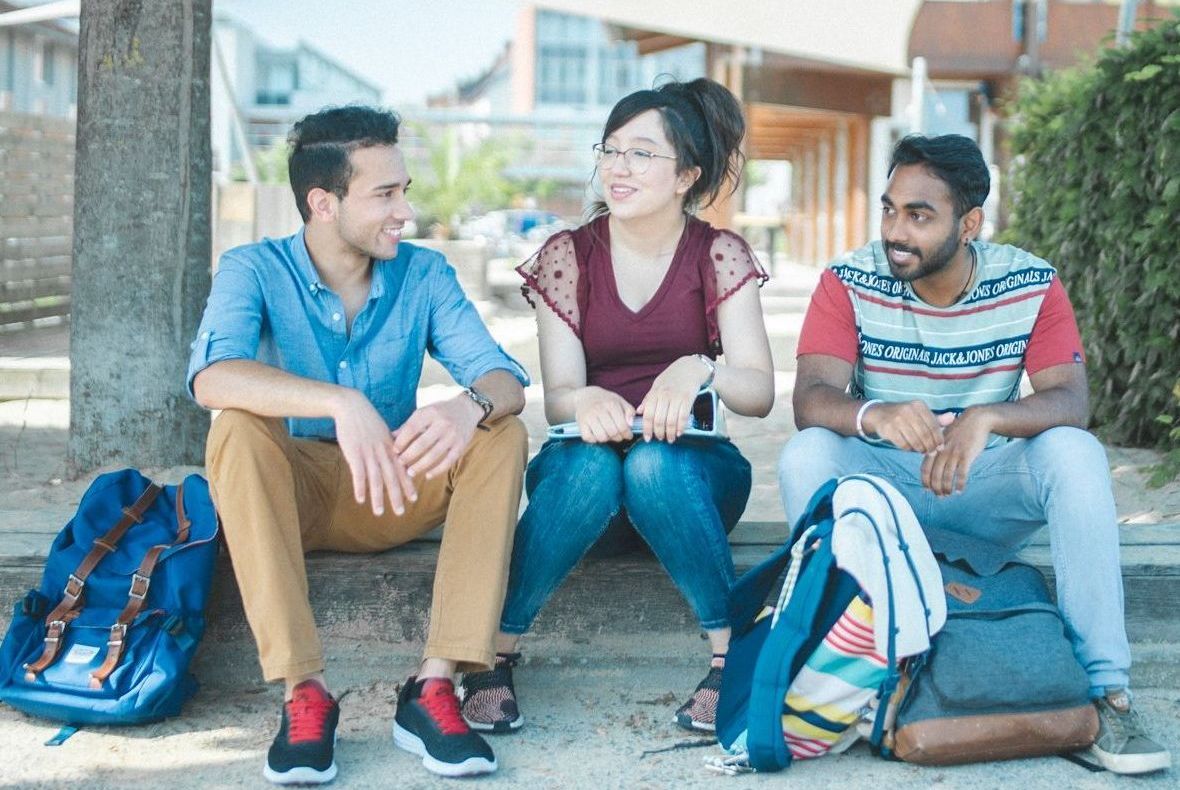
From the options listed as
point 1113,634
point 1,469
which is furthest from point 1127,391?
point 1,469

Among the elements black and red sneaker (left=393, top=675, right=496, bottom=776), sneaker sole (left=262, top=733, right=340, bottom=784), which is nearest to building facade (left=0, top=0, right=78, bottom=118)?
black and red sneaker (left=393, top=675, right=496, bottom=776)

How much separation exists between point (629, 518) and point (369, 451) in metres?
0.71

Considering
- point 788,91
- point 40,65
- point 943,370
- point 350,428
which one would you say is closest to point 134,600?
point 350,428

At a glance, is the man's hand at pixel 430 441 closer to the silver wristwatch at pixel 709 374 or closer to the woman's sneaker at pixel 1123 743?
the silver wristwatch at pixel 709 374

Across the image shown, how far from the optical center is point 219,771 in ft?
10.3

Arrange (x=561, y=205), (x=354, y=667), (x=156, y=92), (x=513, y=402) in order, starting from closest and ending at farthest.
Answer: (x=513, y=402) → (x=354, y=667) → (x=156, y=92) → (x=561, y=205)

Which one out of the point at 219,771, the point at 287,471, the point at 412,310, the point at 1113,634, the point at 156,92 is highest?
the point at 156,92

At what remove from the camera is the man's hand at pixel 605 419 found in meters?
3.37

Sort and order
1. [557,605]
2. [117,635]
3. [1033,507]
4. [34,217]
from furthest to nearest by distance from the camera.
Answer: [34,217]
[557,605]
[1033,507]
[117,635]

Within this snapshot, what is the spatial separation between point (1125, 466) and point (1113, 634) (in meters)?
2.44

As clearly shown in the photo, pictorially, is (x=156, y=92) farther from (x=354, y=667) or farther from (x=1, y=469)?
(x=354, y=667)

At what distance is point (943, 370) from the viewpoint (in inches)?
144

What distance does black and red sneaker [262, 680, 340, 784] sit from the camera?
3012 millimetres

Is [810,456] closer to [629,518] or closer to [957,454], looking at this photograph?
[957,454]
